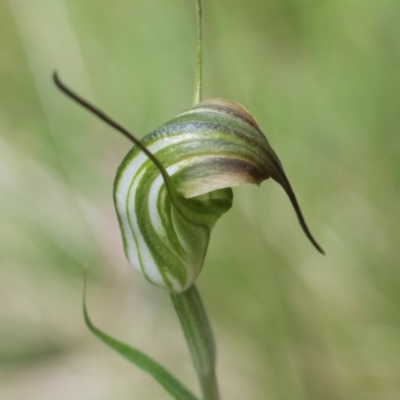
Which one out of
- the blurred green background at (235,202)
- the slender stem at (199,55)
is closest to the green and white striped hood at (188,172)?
the slender stem at (199,55)

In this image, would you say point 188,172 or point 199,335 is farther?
point 199,335

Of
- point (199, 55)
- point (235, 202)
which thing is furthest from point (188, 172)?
point (235, 202)

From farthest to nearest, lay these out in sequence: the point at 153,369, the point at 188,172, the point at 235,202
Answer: the point at 235,202, the point at 153,369, the point at 188,172

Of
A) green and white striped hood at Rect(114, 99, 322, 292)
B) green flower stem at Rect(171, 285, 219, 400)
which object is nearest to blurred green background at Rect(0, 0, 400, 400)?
green flower stem at Rect(171, 285, 219, 400)

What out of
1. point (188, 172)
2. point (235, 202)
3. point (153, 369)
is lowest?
point (235, 202)

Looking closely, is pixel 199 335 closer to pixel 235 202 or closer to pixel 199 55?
pixel 199 55

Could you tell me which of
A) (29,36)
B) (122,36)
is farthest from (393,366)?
(29,36)

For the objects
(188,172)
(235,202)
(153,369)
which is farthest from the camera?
(235,202)
